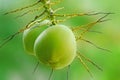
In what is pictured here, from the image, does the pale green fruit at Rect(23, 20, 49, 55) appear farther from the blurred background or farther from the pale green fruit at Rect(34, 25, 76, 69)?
the blurred background

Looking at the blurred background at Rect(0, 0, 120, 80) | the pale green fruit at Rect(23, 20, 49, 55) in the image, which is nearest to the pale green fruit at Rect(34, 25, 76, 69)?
the pale green fruit at Rect(23, 20, 49, 55)

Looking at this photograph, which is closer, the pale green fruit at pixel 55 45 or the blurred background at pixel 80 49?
the pale green fruit at pixel 55 45

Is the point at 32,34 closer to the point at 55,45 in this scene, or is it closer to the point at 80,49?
the point at 55,45

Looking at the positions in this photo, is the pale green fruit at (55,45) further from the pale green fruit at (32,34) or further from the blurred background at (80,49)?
the blurred background at (80,49)

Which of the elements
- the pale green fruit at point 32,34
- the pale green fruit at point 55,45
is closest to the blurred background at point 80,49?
the pale green fruit at point 32,34

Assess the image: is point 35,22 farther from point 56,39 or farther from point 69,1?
point 69,1

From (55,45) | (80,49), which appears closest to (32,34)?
(55,45)
